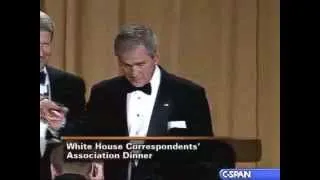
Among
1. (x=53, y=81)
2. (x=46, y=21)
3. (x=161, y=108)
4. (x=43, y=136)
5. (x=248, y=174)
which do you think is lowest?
(x=248, y=174)

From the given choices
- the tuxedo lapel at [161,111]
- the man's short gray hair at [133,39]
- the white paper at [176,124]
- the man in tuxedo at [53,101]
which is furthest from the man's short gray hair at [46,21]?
the white paper at [176,124]

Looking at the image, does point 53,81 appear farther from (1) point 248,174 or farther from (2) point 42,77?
(1) point 248,174

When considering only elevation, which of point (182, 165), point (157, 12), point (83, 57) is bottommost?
point (182, 165)

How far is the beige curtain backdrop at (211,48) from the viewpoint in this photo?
215 centimetres

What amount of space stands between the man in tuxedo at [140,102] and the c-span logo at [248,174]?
0.57ft

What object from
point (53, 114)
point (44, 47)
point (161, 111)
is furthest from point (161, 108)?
point (44, 47)

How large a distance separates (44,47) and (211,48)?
679 millimetres

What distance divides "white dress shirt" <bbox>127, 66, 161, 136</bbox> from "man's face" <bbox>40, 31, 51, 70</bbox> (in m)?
0.36

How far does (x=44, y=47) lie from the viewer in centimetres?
215

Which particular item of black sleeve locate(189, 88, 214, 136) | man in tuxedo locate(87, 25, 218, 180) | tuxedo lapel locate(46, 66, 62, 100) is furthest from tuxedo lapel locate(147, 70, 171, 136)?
tuxedo lapel locate(46, 66, 62, 100)
